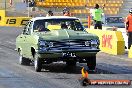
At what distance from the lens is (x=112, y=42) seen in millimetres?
20891

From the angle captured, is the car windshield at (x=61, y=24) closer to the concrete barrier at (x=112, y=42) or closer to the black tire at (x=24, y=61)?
the black tire at (x=24, y=61)

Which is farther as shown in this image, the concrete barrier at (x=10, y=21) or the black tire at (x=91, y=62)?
the concrete barrier at (x=10, y=21)

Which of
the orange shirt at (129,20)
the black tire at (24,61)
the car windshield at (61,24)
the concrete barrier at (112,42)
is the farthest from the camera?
the orange shirt at (129,20)

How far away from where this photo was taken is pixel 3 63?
645 inches

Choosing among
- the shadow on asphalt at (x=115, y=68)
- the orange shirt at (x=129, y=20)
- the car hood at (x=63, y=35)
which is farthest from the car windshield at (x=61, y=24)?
the orange shirt at (x=129, y=20)

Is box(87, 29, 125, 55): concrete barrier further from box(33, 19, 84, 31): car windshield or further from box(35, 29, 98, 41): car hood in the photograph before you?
box(35, 29, 98, 41): car hood

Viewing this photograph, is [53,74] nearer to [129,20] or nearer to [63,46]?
[63,46]

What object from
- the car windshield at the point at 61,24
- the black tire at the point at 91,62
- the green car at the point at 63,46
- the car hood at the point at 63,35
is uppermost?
the car windshield at the point at 61,24

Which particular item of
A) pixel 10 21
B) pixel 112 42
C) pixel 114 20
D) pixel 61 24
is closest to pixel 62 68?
pixel 61 24

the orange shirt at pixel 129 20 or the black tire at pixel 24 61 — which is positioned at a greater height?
the orange shirt at pixel 129 20

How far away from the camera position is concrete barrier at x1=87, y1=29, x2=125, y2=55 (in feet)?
67.4

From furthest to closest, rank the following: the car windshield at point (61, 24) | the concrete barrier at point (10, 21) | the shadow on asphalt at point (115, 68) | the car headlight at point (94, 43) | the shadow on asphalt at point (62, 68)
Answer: the concrete barrier at point (10, 21) → the car windshield at point (61, 24) → the shadow on asphalt at point (115, 68) → the shadow on asphalt at point (62, 68) → the car headlight at point (94, 43)

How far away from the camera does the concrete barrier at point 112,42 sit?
20.5m

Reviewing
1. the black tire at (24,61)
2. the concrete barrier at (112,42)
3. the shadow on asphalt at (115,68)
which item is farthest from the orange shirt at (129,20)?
the black tire at (24,61)
